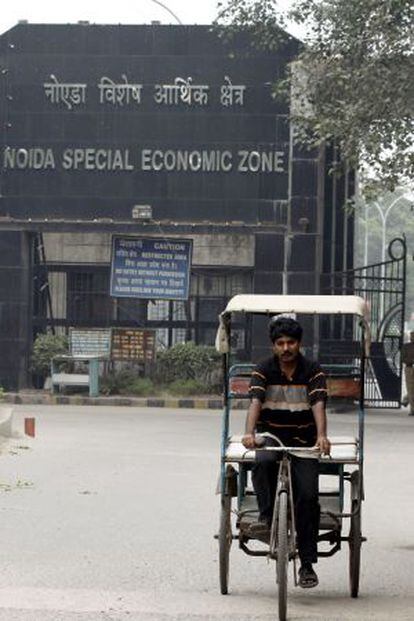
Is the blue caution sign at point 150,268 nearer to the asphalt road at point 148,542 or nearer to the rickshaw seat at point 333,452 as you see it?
the asphalt road at point 148,542

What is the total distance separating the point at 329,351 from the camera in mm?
33000

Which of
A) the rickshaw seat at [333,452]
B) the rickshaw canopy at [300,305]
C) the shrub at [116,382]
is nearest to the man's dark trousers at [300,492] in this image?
the rickshaw seat at [333,452]

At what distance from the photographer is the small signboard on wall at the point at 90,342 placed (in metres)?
33.8

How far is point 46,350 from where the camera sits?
34.0m

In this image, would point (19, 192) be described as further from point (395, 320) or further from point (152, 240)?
point (395, 320)

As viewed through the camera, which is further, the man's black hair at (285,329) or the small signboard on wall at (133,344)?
the small signboard on wall at (133,344)

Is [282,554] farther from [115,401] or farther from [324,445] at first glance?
[115,401]

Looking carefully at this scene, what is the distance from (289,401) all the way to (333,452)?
485 mm

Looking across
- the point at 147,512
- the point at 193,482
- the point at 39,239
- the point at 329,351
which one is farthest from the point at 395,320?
the point at 147,512

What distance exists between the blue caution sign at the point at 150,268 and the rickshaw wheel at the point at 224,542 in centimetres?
2383

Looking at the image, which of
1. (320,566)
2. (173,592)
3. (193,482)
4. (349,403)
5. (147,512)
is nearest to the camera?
(173,592)

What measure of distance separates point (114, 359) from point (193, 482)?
660 inches

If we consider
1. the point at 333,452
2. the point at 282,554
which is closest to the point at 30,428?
the point at 333,452

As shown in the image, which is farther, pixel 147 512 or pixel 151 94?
pixel 151 94
